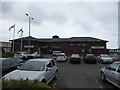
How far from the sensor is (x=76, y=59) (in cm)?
1973

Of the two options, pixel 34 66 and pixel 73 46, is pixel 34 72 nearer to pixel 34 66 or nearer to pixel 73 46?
pixel 34 66

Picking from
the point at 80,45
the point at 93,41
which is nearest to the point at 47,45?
the point at 80,45

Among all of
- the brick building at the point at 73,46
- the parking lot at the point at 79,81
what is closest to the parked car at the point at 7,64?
the parking lot at the point at 79,81

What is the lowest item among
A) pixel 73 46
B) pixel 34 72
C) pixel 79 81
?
pixel 79 81

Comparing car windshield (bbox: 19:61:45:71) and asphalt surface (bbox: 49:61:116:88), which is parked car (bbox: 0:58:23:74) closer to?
car windshield (bbox: 19:61:45:71)

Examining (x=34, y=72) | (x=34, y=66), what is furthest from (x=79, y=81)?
(x=34, y=72)

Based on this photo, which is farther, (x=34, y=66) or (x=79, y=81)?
(x=79, y=81)

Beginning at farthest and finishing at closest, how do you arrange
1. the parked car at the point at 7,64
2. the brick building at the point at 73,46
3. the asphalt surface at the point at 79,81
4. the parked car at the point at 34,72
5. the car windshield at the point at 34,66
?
the brick building at the point at 73,46, the parked car at the point at 7,64, the asphalt surface at the point at 79,81, the car windshield at the point at 34,66, the parked car at the point at 34,72

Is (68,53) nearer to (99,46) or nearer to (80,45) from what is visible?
(80,45)

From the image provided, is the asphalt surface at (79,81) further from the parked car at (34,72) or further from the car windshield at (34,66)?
the car windshield at (34,66)

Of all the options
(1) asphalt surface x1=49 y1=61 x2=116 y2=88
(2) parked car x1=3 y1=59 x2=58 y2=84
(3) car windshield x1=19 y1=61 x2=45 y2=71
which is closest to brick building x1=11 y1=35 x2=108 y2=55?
(1) asphalt surface x1=49 y1=61 x2=116 y2=88

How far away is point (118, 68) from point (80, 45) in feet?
131

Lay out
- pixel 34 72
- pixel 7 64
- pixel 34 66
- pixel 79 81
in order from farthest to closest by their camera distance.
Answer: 1. pixel 79 81
2. pixel 7 64
3. pixel 34 66
4. pixel 34 72

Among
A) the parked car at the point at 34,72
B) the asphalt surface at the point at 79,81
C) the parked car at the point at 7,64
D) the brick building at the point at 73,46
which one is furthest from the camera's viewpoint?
the brick building at the point at 73,46
